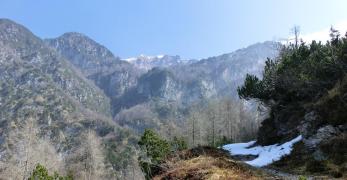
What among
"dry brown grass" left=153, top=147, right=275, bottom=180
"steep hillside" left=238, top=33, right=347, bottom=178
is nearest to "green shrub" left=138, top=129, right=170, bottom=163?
"dry brown grass" left=153, top=147, right=275, bottom=180

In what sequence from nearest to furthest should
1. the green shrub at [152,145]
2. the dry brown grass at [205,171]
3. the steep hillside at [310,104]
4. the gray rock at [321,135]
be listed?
the dry brown grass at [205,171], the steep hillside at [310,104], the green shrub at [152,145], the gray rock at [321,135]

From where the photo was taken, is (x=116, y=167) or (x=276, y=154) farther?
(x=116, y=167)

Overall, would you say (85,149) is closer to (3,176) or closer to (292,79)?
(3,176)

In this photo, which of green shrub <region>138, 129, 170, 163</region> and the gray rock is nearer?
green shrub <region>138, 129, 170, 163</region>

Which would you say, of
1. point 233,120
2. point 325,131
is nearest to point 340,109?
point 325,131

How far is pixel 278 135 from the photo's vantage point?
35.6 meters

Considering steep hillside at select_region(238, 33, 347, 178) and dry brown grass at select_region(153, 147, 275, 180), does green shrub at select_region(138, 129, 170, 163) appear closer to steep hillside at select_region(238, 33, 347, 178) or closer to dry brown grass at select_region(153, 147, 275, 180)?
dry brown grass at select_region(153, 147, 275, 180)

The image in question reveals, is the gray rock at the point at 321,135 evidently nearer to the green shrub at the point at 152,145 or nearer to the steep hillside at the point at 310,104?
the steep hillside at the point at 310,104

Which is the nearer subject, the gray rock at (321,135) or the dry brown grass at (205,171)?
the dry brown grass at (205,171)

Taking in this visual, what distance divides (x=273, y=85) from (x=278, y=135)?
6.63 meters

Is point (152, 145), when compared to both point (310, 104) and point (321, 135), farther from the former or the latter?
point (310, 104)

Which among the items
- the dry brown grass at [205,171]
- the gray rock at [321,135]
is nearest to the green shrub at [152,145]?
the dry brown grass at [205,171]

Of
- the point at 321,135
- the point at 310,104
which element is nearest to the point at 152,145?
the point at 321,135

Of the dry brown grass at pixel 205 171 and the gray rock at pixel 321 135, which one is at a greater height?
the dry brown grass at pixel 205 171
